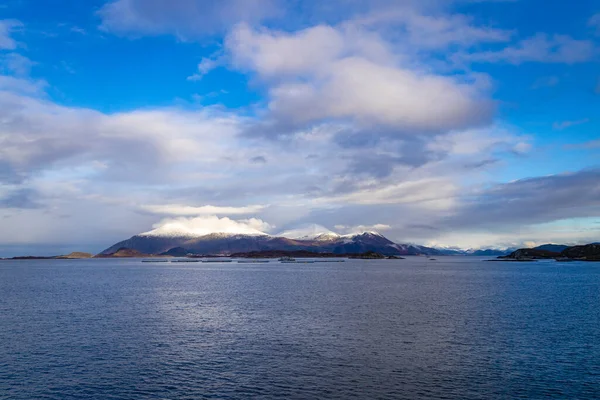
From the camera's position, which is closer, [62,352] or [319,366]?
[319,366]

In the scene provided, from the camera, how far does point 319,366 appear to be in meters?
40.6

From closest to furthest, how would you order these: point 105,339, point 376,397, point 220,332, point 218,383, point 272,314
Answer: point 376,397, point 218,383, point 105,339, point 220,332, point 272,314

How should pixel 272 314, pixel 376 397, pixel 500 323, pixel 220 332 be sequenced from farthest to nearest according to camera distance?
pixel 272 314 → pixel 500 323 → pixel 220 332 → pixel 376 397

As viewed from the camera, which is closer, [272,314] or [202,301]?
[272,314]

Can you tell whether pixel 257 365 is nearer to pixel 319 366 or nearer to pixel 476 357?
pixel 319 366

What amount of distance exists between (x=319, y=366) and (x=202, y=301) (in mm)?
54416

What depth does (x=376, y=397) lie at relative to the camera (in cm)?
3294

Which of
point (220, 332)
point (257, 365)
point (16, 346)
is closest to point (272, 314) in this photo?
point (220, 332)

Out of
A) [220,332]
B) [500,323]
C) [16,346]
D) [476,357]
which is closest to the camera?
[476,357]

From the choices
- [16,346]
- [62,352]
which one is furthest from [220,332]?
[16,346]

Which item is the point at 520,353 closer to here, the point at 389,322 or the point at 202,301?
the point at 389,322

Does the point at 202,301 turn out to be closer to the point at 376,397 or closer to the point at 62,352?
the point at 62,352

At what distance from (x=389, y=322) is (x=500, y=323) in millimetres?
15549

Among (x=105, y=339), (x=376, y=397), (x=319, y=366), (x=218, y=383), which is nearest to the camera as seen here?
(x=376, y=397)
